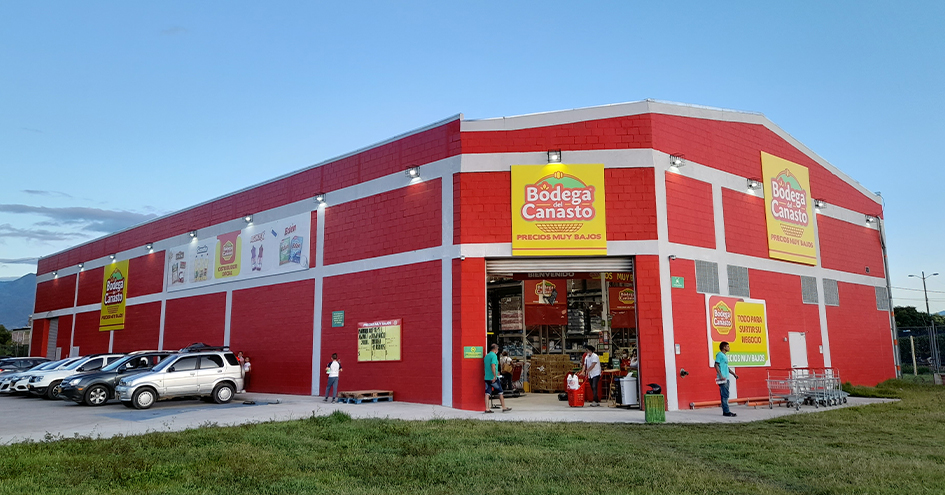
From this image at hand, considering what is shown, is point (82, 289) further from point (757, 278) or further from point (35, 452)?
point (757, 278)

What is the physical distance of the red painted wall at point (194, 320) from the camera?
2695 cm

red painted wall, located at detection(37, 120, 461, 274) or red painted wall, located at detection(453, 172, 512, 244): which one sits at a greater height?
red painted wall, located at detection(37, 120, 461, 274)

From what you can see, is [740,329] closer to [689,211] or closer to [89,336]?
[689,211]

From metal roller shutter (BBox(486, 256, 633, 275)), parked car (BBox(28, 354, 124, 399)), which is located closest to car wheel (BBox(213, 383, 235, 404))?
parked car (BBox(28, 354, 124, 399))

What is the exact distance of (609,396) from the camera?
18828 millimetres

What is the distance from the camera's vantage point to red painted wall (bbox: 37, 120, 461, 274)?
1980 cm

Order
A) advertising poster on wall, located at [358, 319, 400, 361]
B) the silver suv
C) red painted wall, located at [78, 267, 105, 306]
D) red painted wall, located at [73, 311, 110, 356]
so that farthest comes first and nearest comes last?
red painted wall, located at [78, 267, 105, 306] < red painted wall, located at [73, 311, 110, 356] < advertising poster on wall, located at [358, 319, 400, 361] < the silver suv

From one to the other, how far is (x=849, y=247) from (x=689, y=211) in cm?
1046

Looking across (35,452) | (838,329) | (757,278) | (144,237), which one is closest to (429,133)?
(757,278)

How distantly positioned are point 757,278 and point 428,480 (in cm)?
1618

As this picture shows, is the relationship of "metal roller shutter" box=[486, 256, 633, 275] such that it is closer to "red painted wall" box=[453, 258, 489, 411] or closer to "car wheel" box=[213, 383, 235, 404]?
"red painted wall" box=[453, 258, 489, 411]

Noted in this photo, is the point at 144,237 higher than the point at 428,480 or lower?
higher

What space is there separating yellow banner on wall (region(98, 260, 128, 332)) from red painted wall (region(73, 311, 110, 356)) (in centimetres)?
52

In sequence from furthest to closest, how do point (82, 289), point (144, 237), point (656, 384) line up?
1. point (82, 289)
2. point (144, 237)
3. point (656, 384)
